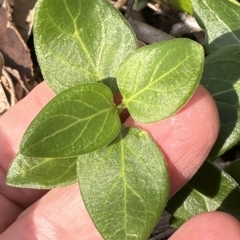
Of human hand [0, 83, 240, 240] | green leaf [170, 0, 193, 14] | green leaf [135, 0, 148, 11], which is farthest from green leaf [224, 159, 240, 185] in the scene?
green leaf [135, 0, 148, 11]

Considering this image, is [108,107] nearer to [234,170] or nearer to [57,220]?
[57,220]

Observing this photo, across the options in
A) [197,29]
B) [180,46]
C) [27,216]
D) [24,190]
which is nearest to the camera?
[180,46]

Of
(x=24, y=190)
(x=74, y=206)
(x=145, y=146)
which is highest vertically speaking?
(x=145, y=146)

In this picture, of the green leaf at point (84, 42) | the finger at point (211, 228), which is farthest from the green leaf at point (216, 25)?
the finger at point (211, 228)

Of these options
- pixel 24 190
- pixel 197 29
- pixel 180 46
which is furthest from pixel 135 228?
pixel 197 29

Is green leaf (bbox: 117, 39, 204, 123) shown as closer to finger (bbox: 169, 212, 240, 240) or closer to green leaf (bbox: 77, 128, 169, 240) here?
green leaf (bbox: 77, 128, 169, 240)

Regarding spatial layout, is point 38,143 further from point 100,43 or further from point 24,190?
point 24,190

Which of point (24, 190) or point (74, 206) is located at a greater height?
point (74, 206)
